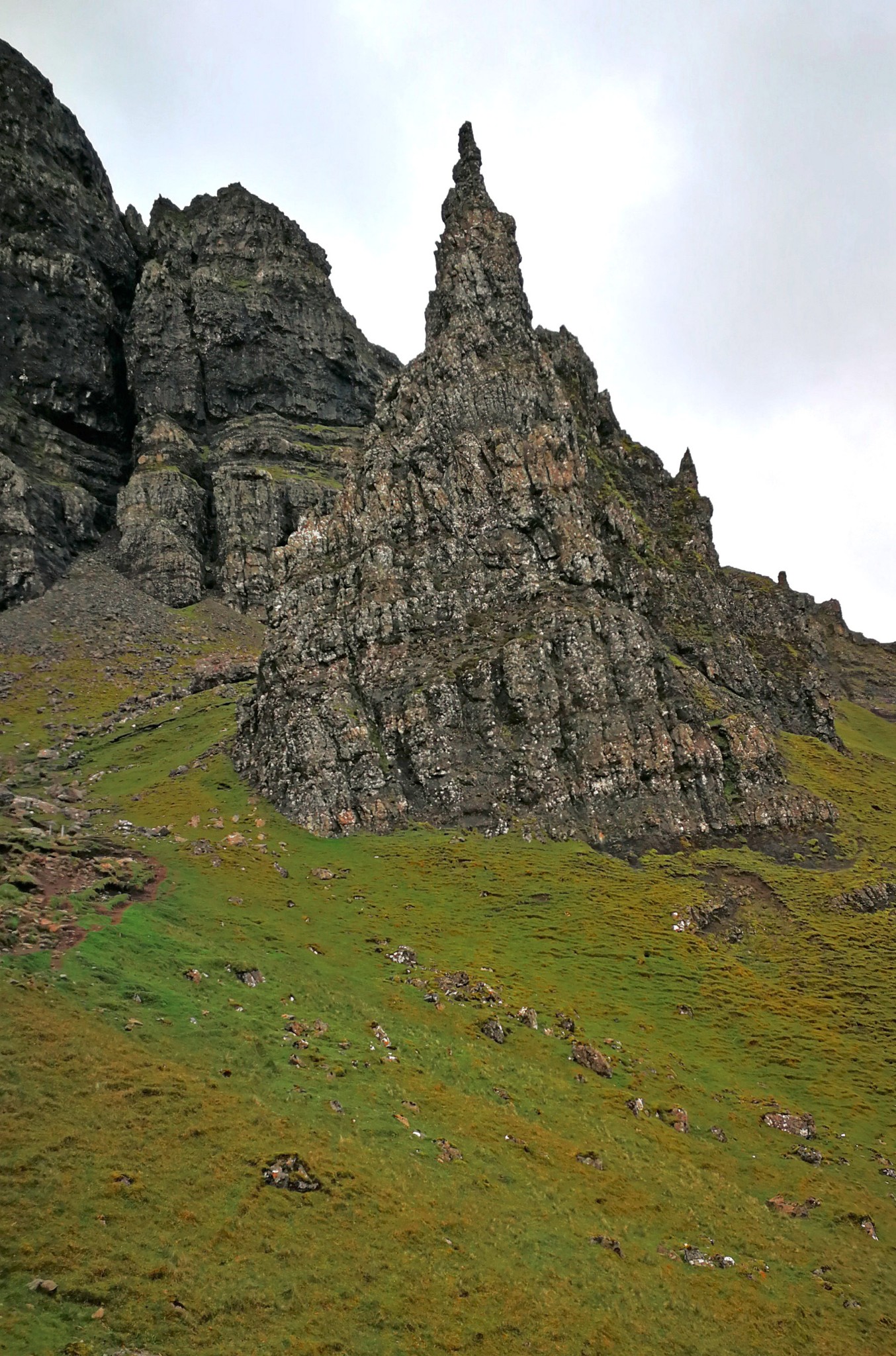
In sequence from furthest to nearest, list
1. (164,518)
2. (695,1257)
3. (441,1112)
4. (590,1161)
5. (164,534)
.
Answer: (164,518), (164,534), (441,1112), (590,1161), (695,1257)

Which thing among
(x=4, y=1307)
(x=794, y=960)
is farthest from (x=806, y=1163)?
(x=4, y=1307)

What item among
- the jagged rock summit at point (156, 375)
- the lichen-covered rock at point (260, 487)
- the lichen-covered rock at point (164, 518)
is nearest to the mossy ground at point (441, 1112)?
the lichen-covered rock at point (164, 518)

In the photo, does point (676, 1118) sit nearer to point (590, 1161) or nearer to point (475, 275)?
point (590, 1161)

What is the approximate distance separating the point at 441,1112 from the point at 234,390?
526ft

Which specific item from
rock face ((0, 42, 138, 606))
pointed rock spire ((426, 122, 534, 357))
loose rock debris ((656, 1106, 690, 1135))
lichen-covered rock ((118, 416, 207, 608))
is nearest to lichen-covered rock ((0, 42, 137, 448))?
rock face ((0, 42, 138, 606))

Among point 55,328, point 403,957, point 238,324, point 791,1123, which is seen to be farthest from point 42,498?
point 791,1123

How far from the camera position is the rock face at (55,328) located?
5207 inches

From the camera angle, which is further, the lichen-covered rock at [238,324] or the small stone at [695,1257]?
the lichen-covered rock at [238,324]

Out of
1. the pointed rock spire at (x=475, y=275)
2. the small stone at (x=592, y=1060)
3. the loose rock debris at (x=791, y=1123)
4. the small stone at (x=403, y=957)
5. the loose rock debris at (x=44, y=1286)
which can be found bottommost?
the loose rock debris at (x=791, y=1123)

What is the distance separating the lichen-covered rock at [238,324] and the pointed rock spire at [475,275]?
7630cm

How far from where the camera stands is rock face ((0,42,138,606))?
5207 inches

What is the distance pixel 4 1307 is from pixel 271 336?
176 m

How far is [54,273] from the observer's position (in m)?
142

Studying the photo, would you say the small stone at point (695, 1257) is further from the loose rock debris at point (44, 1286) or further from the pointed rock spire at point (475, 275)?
the pointed rock spire at point (475, 275)
